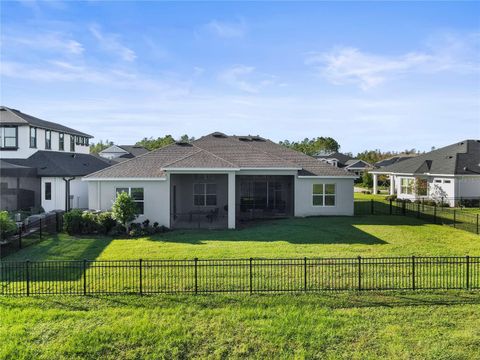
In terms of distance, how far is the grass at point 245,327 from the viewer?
9055 millimetres

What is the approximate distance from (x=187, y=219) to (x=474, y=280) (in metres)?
18.9

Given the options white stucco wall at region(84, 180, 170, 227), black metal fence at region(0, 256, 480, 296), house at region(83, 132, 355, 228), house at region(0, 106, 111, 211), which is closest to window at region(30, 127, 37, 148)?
house at region(0, 106, 111, 211)

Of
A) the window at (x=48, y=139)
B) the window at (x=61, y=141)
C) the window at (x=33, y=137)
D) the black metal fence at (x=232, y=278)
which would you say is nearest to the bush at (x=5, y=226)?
the black metal fence at (x=232, y=278)

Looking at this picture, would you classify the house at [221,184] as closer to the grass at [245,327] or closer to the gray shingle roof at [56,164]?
the gray shingle roof at [56,164]

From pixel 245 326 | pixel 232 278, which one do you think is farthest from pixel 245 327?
pixel 232 278

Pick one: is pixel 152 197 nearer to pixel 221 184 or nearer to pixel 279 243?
pixel 221 184

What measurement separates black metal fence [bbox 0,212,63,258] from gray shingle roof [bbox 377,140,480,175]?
32.5 metres

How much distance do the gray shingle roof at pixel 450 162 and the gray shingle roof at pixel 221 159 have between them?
15.3 m

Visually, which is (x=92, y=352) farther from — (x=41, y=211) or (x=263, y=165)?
(x=41, y=211)

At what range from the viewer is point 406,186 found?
43.2 metres

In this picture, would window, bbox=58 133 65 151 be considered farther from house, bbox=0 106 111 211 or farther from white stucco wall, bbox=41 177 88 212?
white stucco wall, bbox=41 177 88 212

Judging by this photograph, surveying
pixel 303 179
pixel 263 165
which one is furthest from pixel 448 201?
pixel 263 165

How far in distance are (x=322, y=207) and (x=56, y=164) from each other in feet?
66.4

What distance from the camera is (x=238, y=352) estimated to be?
29.7 ft
